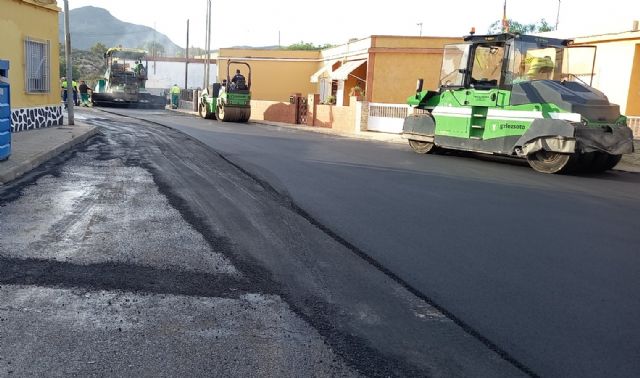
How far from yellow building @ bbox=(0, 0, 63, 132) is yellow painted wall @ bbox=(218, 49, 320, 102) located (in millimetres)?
22611

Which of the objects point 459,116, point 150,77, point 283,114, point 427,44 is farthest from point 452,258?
point 150,77

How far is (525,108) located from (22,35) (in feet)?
43.0

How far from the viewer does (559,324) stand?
4172 mm

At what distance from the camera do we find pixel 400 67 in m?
25.7

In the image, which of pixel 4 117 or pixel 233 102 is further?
pixel 233 102

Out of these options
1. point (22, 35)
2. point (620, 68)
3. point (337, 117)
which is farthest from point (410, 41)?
point (22, 35)

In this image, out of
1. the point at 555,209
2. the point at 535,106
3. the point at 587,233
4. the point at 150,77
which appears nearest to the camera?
the point at 587,233

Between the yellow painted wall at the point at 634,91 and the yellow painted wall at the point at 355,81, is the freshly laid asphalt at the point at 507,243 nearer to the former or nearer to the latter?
the yellow painted wall at the point at 634,91

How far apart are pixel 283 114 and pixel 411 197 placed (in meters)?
23.6

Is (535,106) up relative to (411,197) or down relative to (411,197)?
up

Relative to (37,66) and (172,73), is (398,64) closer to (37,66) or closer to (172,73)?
(37,66)

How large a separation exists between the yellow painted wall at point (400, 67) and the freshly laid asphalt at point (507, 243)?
13652 mm

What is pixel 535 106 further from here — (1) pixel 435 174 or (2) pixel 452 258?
(2) pixel 452 258

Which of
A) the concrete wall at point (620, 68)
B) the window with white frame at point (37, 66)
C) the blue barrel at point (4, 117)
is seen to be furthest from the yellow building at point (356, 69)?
the blue barrel at point (4, 117)
